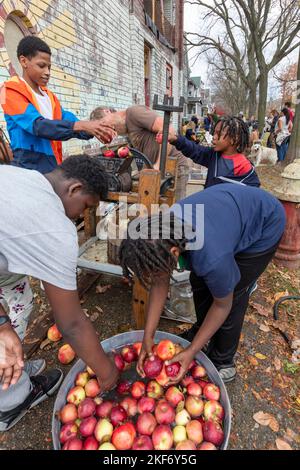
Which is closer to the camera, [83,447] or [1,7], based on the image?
[83,447]

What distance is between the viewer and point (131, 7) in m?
8.05

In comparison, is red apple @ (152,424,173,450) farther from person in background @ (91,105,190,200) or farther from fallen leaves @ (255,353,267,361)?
person in background @ (91,105,190,200)

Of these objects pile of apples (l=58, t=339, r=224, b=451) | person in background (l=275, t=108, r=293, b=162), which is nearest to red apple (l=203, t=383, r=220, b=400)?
pile of apples (l=58, t=339, r=224, b=451)

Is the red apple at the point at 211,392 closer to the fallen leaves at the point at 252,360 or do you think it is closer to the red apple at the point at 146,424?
the red apple at the point at 146,424

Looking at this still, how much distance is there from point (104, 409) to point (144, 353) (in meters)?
0.41

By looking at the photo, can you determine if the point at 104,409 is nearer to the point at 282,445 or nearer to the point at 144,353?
the point at 144,353

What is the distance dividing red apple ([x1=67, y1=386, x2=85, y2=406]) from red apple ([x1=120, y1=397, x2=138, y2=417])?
0.26 meters

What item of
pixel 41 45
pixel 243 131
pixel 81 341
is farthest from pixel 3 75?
pixel 81 341

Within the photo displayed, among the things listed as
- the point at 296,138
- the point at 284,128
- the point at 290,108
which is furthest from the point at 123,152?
the point at 290,108

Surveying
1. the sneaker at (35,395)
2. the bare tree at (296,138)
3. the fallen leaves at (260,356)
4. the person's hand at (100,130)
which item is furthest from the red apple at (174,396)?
the bare tree at (296,138)

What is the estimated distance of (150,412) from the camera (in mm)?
1766

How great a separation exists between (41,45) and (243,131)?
6.81 feet

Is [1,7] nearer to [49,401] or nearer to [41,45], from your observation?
[41,45]

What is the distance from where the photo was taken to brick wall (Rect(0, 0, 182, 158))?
14.2 ft
